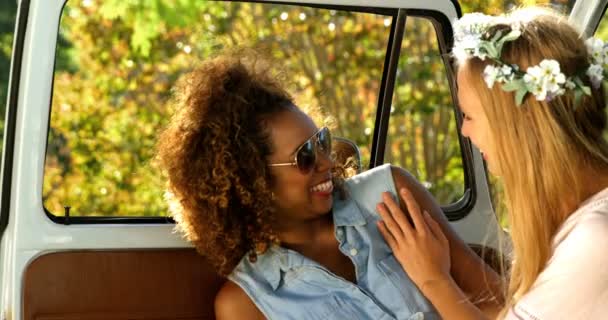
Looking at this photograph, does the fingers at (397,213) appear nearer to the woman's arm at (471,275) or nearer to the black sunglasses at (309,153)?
the woman's arm at (471,275)

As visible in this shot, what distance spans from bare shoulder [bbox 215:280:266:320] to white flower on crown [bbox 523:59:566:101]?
100 centimetres

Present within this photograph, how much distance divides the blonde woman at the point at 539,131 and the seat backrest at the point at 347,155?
0.83m

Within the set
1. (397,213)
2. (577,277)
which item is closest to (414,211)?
(397,213)

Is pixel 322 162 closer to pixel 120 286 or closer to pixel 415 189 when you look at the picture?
pixel 415 189

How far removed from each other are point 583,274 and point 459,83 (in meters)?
0.52

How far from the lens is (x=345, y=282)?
107 inches

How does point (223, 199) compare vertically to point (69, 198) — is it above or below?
above

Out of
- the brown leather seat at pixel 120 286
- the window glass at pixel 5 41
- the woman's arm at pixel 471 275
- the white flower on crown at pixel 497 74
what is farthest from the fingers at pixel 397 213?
the window glass at pixel 5 41

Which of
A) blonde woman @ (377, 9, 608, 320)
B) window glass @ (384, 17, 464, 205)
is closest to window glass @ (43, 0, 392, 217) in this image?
window glass @ (384, 17, 464, 205)

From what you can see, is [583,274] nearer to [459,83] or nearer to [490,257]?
[459,83]

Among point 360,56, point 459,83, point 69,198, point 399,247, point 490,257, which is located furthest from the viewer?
point 360,56

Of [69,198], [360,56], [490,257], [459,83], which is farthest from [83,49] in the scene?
[459,83]

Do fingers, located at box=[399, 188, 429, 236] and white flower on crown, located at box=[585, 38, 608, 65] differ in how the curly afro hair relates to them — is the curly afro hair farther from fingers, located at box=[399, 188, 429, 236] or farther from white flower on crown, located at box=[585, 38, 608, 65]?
white flower on crown, located at box=[585, 38, 608, 65]

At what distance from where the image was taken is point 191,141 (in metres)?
2.73
